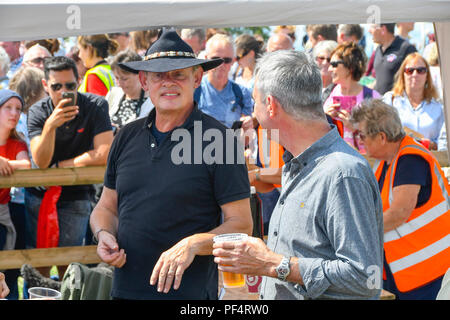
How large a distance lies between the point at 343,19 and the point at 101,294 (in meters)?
2.28

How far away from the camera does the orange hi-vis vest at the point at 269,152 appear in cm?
499

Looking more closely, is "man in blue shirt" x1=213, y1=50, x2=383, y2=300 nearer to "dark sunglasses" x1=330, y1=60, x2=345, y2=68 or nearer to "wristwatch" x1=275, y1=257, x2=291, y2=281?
"wristwatch" x1=275, y1=257, x2=291, y2=281

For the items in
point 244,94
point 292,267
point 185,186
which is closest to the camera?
point 292,267

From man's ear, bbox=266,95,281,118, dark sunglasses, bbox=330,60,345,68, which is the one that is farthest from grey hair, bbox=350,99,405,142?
man's ear, bbox=266,95,281,118

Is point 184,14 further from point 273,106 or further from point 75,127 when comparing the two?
point 75,127

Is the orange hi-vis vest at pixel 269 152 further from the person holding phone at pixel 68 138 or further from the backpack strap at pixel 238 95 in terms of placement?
the person holding phone at pixel 68 138

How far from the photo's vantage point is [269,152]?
517 centimetres

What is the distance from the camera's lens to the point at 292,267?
7.66ft

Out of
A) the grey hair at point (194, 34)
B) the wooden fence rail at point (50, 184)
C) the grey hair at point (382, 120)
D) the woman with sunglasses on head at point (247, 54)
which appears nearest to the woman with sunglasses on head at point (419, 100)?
the woman with sunglasses on head at point (247, 54)

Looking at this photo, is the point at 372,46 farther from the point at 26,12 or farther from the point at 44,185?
the point at 26,12

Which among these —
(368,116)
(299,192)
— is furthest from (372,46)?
(299,192)

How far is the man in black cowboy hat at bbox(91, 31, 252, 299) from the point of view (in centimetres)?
317

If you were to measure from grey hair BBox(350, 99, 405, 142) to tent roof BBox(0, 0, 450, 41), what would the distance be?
2.71 feet

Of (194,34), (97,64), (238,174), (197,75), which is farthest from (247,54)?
(238,174)
